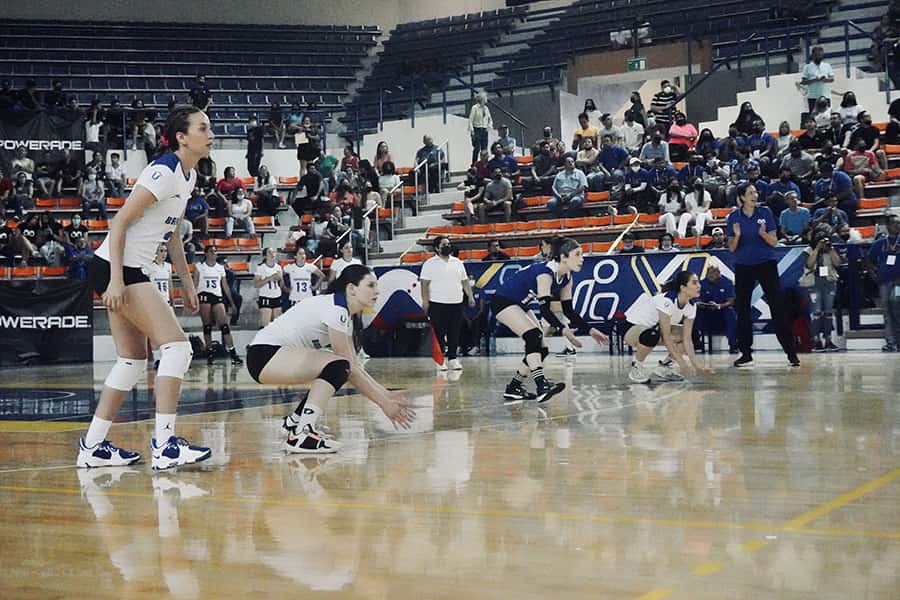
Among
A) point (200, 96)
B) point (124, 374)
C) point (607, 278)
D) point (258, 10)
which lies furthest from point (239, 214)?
point (124, 374)

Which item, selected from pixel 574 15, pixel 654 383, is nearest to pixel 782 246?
pixel 654 383

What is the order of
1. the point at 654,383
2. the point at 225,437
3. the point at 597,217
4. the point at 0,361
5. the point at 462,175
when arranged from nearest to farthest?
the point at 225,437, the point at 654,383, the point at 0,361, the point at 597,217, the point at 462,175

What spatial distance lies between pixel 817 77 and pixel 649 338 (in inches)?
540

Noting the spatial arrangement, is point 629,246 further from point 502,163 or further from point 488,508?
point 488,508

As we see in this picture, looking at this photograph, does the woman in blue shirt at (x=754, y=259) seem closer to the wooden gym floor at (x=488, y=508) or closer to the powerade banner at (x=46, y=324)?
the wooden gym floor at (x=488, y=508)

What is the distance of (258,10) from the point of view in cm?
3581

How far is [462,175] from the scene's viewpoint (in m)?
27.4

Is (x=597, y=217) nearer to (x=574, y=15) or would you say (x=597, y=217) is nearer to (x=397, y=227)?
(x=397, y=227)

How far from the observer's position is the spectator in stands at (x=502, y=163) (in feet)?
77.2

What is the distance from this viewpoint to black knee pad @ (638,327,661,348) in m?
11.0

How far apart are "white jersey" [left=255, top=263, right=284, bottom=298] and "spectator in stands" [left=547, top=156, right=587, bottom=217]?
5880 millimetres

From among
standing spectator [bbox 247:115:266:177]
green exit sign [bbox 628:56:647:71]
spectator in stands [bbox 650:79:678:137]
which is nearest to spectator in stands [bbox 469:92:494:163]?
spectator in stands [bbox 650:79:678:137]

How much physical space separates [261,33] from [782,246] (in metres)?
22.3

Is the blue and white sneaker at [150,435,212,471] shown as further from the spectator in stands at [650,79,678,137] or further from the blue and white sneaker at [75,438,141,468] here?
the spectator in stands at [650,79,678,137]
